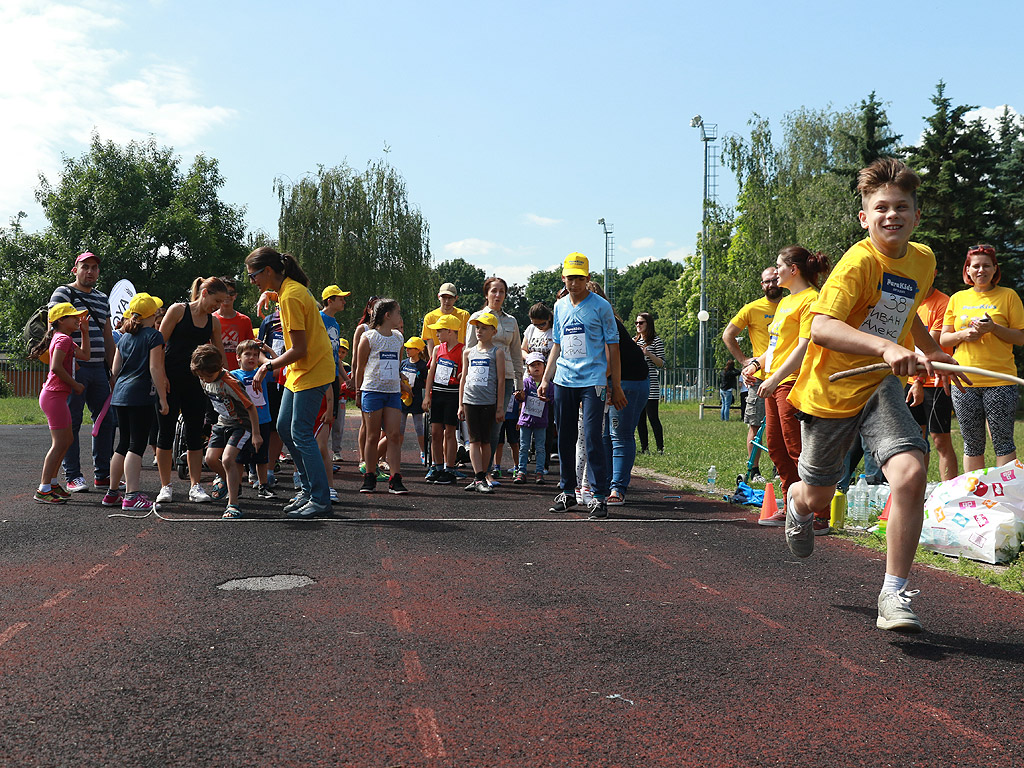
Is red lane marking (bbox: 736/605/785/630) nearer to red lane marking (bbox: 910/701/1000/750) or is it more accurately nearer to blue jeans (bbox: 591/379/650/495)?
red lane marking (bbox: 910/701/1000/750)

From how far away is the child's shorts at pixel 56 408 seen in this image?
322 inches

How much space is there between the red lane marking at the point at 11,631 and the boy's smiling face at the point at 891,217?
4054 millimetres

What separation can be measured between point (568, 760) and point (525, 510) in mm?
5340

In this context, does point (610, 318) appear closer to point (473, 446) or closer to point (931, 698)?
point (473, 446)

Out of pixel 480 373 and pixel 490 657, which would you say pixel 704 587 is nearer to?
pixel 490 657

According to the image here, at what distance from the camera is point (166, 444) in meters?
7.93

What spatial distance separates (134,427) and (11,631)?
12.9ft

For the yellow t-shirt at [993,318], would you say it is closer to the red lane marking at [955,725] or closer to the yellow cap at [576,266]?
the yellow cap at [576,266]

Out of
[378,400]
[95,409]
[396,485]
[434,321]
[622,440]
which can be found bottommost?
[396,485]

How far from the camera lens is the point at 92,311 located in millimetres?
9141

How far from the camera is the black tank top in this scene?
8.04 metres

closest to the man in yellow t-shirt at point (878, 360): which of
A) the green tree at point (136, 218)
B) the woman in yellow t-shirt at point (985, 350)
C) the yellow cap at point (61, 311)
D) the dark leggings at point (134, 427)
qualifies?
the woman in yellow t-shirt at point (985, 350)

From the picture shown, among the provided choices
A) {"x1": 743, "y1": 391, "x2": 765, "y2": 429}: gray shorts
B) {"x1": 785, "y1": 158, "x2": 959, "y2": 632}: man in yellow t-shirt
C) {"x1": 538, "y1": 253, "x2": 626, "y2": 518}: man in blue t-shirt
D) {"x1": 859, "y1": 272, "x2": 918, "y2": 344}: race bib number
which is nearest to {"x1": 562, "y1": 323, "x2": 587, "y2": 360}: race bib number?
{"x1": 538, "y1": 253, "x2": 626, "y2": 518}: man in blue t-shirt

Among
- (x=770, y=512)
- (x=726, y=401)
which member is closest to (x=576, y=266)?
(x=770, y=512)
